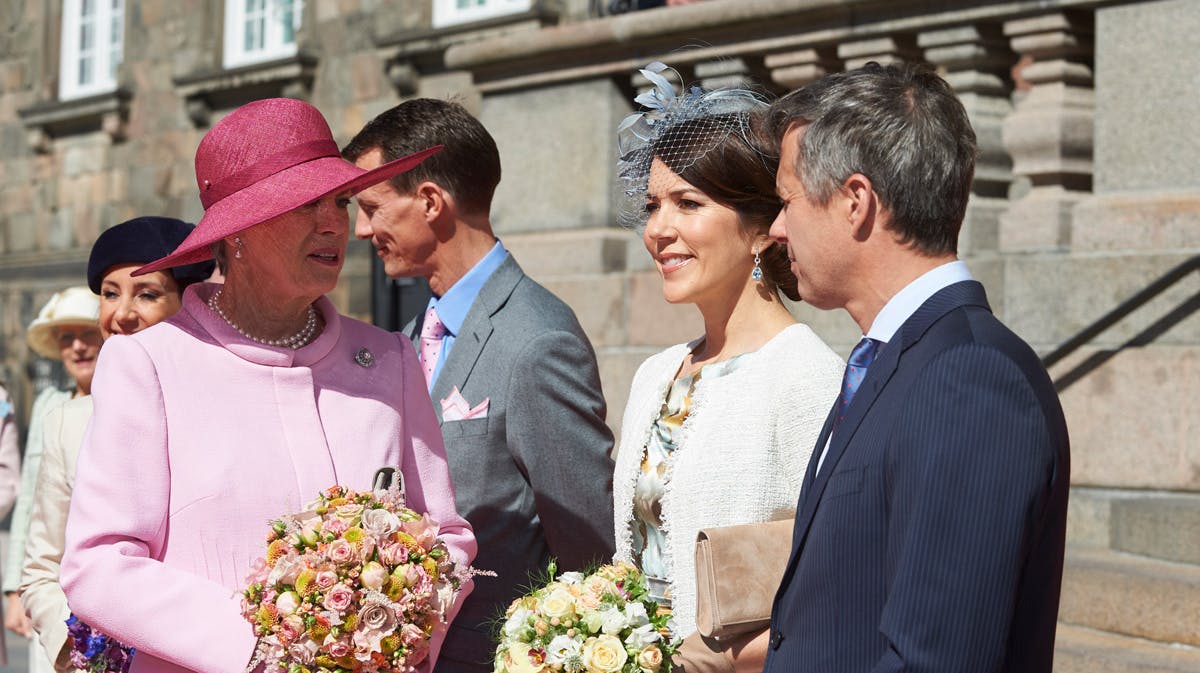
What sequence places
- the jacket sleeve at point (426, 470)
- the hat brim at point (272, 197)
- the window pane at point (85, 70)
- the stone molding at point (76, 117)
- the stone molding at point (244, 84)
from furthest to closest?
the window pane at point (85, 70) < the stone molding at point (76, 117) < the stone molding at point (244, 84) < the jacket sleeve at point (426, 470) < the hat brim at point (272, 197)

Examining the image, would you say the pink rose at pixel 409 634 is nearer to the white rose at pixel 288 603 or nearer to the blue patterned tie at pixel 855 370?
the white rose at pixel 288 603

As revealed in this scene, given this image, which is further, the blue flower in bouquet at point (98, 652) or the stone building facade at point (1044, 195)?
the stone building facade at point (1044, 195)

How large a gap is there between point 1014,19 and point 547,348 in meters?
4.19

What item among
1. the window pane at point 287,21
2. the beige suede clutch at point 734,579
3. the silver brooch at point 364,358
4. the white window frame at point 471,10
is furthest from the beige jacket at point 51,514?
the window pane at point 287,21

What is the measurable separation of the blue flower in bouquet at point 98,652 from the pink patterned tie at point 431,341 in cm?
118

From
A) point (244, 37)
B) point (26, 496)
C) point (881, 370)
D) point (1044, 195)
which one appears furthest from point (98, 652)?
point (244, 37)

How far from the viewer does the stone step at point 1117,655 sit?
Result: 17.4 ft

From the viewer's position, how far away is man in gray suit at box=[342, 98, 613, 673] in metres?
3.93

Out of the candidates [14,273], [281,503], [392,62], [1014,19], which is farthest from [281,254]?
[14,273]

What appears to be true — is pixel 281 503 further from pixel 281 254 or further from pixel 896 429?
pixel 896 429

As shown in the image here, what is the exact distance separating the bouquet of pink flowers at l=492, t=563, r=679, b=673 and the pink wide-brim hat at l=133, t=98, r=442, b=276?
92cm

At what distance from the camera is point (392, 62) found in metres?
13.2

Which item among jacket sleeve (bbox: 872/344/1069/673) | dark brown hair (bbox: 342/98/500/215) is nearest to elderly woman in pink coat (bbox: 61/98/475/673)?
dark brown hair (bbox: 342/98/500/215)

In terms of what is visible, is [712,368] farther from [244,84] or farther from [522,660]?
[244,84]
